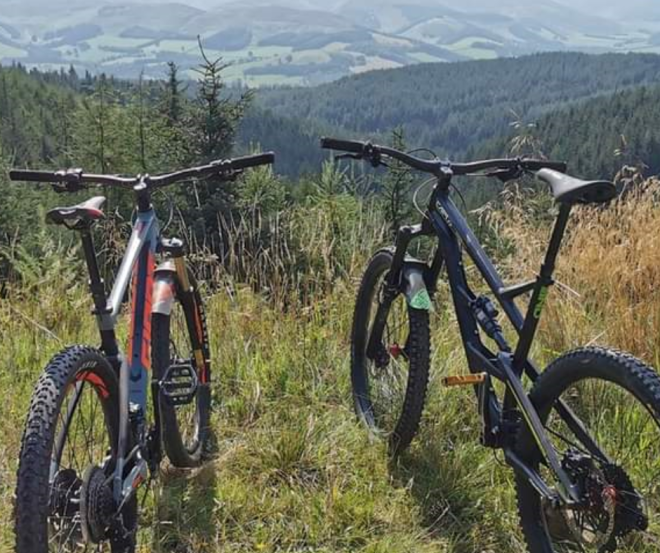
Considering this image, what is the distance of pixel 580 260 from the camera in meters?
4.28

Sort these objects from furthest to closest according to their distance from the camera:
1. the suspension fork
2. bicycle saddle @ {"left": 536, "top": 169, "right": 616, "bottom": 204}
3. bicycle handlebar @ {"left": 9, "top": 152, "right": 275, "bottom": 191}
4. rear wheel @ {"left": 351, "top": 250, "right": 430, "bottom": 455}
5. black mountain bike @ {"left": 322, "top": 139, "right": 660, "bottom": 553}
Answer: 1. rear wheel @ {"left": 351, "top": 250, "right": 430, "bottom": 455}
2. the suspension fork
3. bicycle handlebar @ {"left": 9, "top": 152, "right": 275, "bottom": 191}
4. black mountain bike @ {"left": 322, "top": 139, "right": 660, "bottom": 553}
5. bicycle saddle @ {"left": 536, "top": 169, "right": 616, "bottom": 204}

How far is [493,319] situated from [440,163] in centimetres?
71

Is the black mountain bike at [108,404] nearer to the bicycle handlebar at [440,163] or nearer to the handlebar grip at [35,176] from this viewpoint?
the handlebar grip at [35,176]

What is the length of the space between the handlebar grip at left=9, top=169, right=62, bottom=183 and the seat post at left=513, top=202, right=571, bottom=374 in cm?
168

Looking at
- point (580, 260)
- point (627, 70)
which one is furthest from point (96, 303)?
point (627, 70)

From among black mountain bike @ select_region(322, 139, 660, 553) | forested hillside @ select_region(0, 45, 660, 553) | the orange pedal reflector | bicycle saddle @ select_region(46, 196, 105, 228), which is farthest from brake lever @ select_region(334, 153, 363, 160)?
bicycle saddle @ select_region(46, 196, 105, 228)

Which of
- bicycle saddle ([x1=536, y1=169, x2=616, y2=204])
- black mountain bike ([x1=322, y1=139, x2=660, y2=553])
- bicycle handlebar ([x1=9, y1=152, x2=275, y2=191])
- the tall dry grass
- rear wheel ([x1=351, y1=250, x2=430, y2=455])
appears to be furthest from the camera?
the tall dry grass

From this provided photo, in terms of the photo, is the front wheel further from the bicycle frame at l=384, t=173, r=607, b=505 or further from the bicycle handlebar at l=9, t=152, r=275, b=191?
the bicycle handlebar at l=9, t=152, r=275, b=191

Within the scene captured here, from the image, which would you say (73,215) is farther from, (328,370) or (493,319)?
(328,370)

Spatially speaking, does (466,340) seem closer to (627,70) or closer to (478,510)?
(478,510)

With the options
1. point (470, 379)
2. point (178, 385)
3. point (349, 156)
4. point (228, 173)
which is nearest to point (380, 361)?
point (470, 379)

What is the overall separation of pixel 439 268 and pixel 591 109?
10012cm

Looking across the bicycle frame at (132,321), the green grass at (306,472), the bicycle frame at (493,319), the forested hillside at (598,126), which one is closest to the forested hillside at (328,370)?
the green grass at (306,472)

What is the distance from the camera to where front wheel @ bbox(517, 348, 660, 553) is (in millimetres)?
1892
